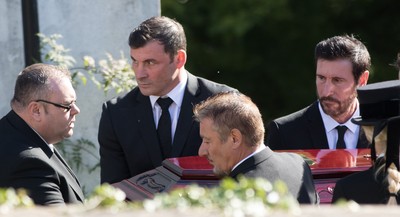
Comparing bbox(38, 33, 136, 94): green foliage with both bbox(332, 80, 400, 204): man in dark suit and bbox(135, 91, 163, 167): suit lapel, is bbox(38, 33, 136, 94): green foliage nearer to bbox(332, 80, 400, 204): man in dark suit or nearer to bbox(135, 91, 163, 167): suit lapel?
bbox(135, 91, 163, 167): suit lapel

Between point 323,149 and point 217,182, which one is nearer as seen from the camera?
point 217,182

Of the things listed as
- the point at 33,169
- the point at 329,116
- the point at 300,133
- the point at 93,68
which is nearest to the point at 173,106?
the point at 300,133

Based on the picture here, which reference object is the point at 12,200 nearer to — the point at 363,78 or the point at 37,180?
the point at 37,180

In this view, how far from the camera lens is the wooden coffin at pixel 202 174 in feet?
17.9

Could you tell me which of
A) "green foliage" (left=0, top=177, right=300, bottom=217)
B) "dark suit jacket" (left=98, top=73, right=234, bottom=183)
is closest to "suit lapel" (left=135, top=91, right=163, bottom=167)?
"dark suit jacket" (left=98, top=73, right=234, bottom=183)

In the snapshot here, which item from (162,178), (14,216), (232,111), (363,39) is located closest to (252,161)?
(232,111)

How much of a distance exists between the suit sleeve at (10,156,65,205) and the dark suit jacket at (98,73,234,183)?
0.83 m

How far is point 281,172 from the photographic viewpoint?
5.09 m

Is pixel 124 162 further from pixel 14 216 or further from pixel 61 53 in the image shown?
pixel 14 216

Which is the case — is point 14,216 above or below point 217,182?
above

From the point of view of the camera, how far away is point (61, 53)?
8.05 meters

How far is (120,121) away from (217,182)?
4.22 ft

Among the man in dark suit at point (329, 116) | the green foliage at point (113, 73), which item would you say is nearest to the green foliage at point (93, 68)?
the green foliage at point (113, 73)

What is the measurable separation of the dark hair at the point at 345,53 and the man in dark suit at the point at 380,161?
4.95 feet
